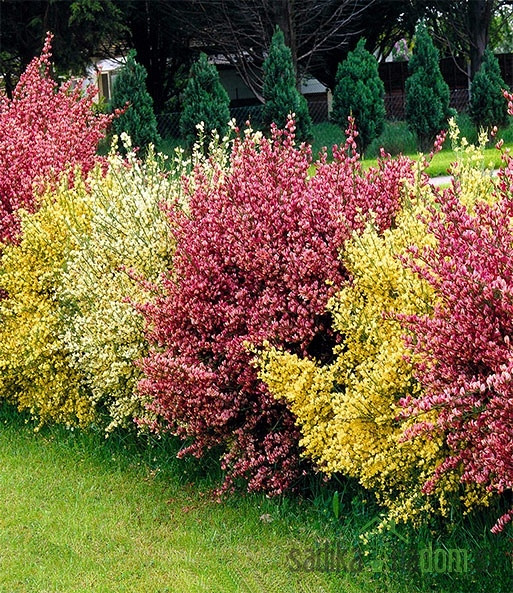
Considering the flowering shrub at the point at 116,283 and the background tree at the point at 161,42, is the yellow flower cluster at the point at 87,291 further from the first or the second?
the background tree at the point at 161,42

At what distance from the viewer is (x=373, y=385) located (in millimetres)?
4438

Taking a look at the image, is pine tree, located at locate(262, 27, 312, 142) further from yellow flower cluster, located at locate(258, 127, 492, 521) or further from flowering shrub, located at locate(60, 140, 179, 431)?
yellow flower cluster, located at locate(258, 127, 492, 521)

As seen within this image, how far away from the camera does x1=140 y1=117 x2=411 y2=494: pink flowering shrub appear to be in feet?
16.8

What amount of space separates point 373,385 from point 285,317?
81 cm

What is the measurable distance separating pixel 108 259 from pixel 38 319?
0.74 meters

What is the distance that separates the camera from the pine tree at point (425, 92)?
2378 centimetres

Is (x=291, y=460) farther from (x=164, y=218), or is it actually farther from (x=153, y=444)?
(x=164, y=218)

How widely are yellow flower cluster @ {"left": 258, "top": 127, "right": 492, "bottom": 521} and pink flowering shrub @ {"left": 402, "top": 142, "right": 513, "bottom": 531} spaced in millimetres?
188

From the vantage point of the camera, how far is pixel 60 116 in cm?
882

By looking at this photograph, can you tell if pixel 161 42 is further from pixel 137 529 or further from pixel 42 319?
pixel 137 529

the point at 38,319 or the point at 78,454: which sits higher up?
the point at 38,319

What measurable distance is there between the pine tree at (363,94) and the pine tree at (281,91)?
1191 mm

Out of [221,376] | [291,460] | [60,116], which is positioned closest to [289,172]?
[221,376]

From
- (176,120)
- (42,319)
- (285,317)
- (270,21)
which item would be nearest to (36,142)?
(42,319)
